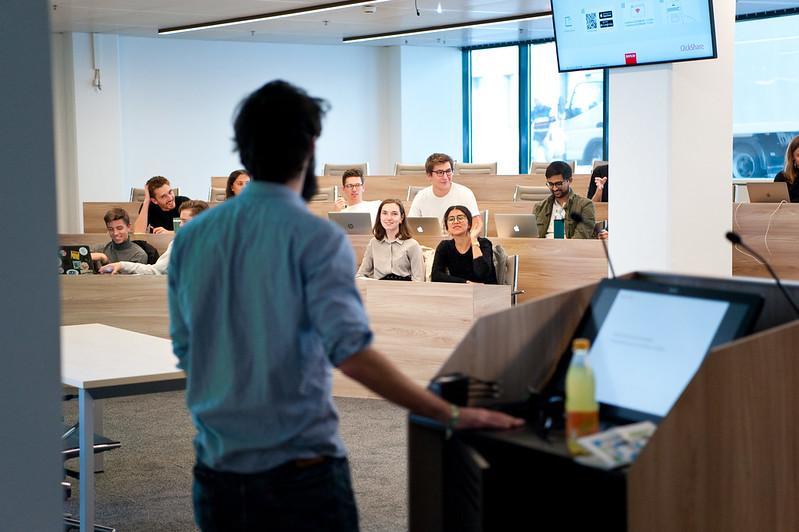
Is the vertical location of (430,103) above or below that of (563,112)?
above

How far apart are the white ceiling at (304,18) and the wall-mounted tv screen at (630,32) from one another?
6.09 metres

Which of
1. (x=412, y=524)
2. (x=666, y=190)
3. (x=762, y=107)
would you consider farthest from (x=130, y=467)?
(x=762, y=107)

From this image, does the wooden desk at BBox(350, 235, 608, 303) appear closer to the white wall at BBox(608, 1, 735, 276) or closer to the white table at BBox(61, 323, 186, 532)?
the white wall at BBox(608, 1, 735, 276)

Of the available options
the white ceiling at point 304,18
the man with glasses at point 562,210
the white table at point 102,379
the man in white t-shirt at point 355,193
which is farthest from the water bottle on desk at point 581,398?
the white ceiling at point 304,18

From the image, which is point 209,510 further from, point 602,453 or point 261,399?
point 602,453

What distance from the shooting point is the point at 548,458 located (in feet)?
6.50

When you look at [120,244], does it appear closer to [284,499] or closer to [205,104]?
[284,499]

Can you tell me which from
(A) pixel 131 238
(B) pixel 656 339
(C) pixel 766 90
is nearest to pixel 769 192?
(A) pixel 131 238

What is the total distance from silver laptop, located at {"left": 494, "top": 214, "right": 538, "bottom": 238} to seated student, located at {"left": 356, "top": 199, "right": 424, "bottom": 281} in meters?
0.80

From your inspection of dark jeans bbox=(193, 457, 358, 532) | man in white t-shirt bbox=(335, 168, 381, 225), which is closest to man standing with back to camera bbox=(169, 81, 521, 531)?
dark jeans bbox=(193, 457, 358, 532)

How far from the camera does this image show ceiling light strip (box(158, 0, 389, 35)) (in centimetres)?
1070

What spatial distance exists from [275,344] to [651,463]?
2.38 feet

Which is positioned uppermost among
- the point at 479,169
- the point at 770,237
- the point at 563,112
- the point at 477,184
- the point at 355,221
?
the point at 563,112

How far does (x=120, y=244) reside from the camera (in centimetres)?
719
